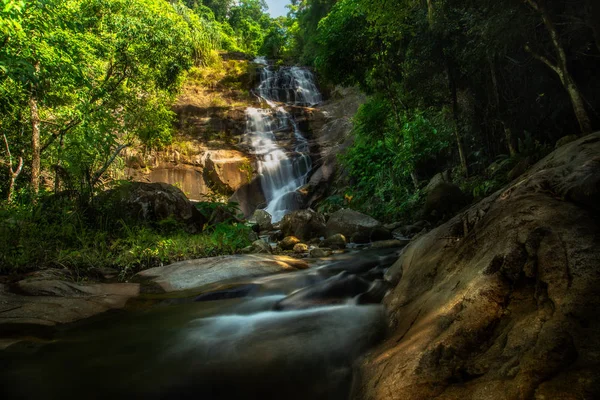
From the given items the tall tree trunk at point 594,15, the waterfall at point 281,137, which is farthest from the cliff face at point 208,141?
the tall tree trunk at point 594,15

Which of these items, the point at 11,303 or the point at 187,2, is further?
the point at 187,2

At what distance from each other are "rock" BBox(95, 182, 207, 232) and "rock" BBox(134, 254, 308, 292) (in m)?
2.36

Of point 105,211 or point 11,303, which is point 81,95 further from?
point 11,303

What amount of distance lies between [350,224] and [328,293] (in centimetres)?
537

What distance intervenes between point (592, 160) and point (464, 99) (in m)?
7.18

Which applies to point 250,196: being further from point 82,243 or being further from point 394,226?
point 82,243

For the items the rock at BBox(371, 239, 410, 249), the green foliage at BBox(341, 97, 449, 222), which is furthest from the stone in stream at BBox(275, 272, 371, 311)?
the green foliage at BBox(341, 97, 449, 222)

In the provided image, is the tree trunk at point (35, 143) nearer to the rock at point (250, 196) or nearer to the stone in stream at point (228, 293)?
the stone in stream at point (228, 293)

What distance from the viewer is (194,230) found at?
8.34m

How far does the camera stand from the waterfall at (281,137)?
17031 mm

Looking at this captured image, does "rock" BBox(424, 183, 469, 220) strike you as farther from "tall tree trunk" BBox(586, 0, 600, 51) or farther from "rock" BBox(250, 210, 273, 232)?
"rock" BBox(250, 210, 273, 232)

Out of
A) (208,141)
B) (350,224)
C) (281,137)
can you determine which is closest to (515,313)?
(350,224)

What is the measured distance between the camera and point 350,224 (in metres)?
9.02

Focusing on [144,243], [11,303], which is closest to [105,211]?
[144,243]
